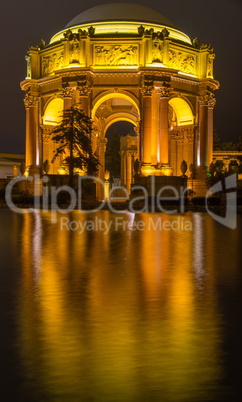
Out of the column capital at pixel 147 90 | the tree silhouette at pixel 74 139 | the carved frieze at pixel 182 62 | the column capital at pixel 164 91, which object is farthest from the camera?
the carved frieze at pixel 182 62

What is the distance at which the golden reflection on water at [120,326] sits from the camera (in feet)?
12.1

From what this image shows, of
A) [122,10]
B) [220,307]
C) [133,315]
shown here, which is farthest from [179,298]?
[122,10]

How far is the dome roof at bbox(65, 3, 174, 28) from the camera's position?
45.2 meters

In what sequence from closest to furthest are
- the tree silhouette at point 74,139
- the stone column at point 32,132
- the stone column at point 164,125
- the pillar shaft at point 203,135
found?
the tree silhouette at point 74,139 < the stone column at point 164,125 < the pillar shaft at point 203,135 < the stone column at point 32,132

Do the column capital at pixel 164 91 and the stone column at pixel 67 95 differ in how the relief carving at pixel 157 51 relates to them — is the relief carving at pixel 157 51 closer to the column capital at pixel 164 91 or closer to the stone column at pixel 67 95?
the column capital at pixel 164 91

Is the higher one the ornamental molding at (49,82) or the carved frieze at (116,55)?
the carved frieze at (116,55)

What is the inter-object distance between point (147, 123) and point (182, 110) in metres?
7.27

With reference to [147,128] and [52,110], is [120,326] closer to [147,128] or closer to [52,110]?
[147,128]

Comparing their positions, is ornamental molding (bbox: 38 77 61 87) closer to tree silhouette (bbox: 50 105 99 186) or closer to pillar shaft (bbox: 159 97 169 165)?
tree silhouette (bbox: 50 105 99 186)

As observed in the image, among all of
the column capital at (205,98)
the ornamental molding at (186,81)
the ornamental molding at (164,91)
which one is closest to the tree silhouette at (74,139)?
the ornamental molding at (164,91)

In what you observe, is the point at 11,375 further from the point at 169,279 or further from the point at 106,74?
the point at 106,74

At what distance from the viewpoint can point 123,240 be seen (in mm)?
13297

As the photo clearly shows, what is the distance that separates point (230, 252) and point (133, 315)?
584 cm

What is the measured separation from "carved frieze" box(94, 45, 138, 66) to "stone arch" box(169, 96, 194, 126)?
5641mm
